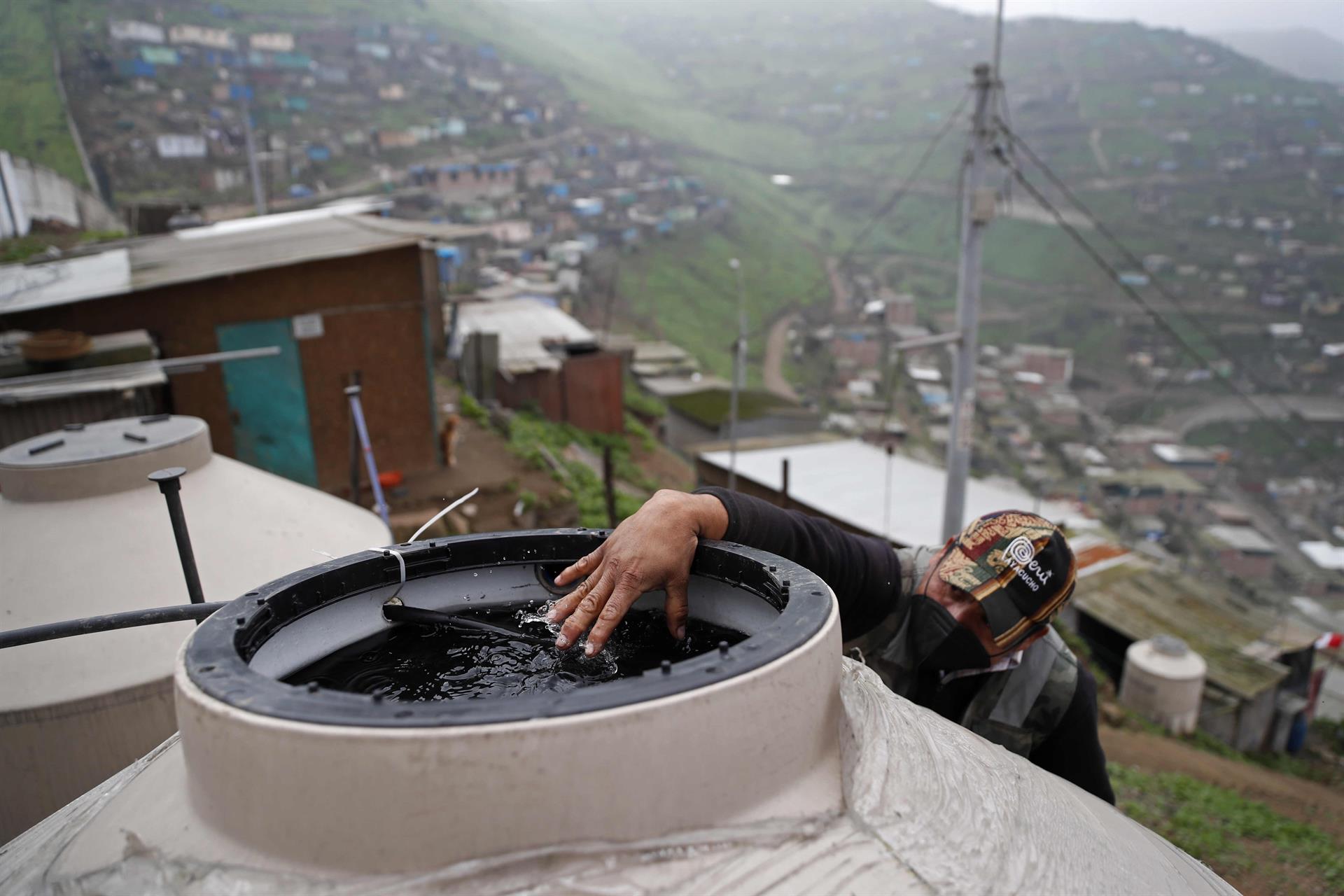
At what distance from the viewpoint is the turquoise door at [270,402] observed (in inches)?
430

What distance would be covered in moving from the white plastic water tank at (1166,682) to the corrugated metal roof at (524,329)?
1501cm

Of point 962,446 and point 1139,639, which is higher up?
point 962,446

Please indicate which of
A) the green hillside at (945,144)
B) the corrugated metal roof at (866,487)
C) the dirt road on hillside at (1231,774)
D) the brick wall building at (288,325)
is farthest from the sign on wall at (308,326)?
the green hillside at (945,144)

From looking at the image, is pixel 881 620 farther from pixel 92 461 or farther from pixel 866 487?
pixel 866 487

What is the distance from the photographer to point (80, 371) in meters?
7.50

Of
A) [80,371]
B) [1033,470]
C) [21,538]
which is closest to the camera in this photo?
[21,538]

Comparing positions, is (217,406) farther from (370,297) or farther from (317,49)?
(317,49)

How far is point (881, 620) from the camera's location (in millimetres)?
2955

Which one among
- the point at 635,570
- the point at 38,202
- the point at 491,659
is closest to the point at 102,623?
the point at 491,659

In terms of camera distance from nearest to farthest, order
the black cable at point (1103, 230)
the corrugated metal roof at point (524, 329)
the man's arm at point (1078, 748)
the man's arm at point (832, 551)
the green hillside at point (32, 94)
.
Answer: the man's arm at point (832, 551) → the man's arm at point (1078, 748) → the black cable at point (1103, 230) → the corrugated metal roof at point (524, 329) → the green hillside at point (32, 94)

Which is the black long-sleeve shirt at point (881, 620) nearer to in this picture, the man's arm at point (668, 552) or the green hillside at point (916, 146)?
the man's arm at point (668, 552)

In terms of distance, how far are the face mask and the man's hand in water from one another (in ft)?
3.42

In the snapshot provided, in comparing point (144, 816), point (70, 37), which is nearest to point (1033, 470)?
point (144, 816)

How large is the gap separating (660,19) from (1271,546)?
5919 inches
